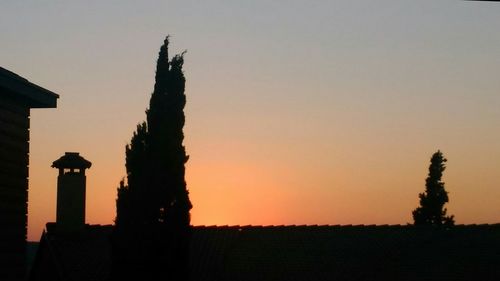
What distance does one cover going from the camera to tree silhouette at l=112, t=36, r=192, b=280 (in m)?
24.5

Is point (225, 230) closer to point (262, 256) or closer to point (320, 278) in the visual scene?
point (262, 256)

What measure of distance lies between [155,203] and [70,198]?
12076mm

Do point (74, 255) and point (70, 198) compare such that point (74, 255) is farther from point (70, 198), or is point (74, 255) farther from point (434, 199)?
point (434, 199)

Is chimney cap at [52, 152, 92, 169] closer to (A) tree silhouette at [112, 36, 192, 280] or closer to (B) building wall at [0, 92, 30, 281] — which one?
(A) tree silhouette at [112, 36, 192, 280]

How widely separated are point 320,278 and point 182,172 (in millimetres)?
8333

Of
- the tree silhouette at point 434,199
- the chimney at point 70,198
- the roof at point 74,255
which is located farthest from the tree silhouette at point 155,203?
the tree silhouette at point 434,199

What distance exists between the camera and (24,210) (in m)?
15.3

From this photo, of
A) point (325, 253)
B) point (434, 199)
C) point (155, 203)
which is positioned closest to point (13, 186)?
point (155, 203)

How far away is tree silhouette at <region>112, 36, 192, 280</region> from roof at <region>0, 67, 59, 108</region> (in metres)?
8.46

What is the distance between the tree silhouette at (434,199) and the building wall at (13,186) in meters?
36.3

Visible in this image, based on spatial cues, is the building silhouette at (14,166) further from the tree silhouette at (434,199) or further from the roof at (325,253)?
the tree silhouette at (434,199)

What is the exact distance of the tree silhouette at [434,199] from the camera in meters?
49.2

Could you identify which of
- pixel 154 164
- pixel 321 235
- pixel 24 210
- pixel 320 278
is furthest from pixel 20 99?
pixel 321 235

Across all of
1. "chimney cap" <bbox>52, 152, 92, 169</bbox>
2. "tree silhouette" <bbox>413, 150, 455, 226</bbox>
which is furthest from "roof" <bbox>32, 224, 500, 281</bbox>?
"tree silhouette" <bbox>413, 150, 455, 226</bbox>
